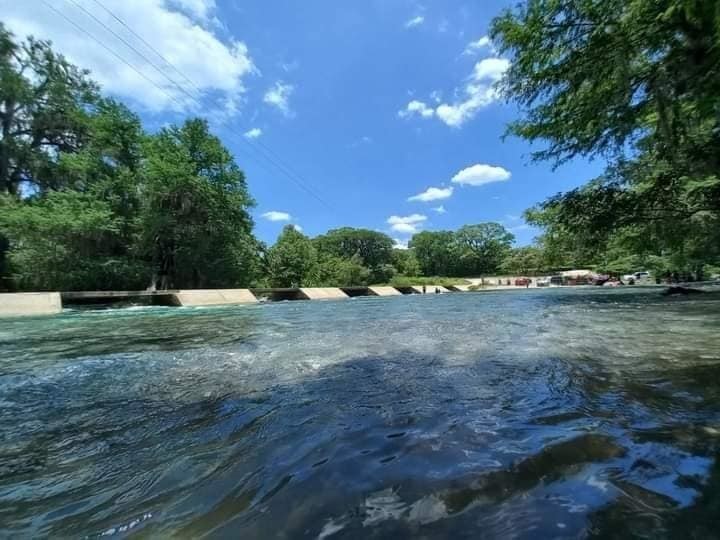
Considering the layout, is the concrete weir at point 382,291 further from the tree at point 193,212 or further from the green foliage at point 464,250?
the green foliage at point 464,250

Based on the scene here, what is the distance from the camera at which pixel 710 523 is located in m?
1.25

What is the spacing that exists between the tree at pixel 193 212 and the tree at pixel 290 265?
5.64m

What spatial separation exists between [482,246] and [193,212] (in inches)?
2341

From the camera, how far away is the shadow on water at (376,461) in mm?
1358

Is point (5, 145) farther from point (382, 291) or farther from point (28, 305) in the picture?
point (382, 291)

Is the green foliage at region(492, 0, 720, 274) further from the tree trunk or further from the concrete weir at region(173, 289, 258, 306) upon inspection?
the tree trunk

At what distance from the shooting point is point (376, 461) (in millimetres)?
1839

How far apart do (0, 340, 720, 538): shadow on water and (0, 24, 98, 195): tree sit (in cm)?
2793

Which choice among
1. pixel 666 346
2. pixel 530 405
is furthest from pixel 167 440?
pixel 666 346

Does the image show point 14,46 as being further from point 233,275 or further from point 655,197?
point 655,197

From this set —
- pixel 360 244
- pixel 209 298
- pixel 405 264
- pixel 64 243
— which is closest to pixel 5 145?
pixel 64 243

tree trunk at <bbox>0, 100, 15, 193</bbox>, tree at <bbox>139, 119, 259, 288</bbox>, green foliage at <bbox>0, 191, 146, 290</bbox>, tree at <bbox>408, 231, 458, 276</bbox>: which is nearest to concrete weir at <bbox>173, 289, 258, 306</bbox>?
tree at <bbox>139, 119, 259, 288</bbox>

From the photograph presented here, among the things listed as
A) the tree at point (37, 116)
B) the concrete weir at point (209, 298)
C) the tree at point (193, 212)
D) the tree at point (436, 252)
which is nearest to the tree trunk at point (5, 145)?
the tree at point (37, 116)

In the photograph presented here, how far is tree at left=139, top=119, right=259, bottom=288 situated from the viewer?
2094 centimetres
